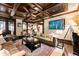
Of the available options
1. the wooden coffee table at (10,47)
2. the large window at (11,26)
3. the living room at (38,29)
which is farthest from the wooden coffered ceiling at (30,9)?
the wooden coffee table at (10,47)

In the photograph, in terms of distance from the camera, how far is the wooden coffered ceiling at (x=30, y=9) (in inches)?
83.0

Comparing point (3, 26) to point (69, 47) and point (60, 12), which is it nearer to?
point (60, 12)

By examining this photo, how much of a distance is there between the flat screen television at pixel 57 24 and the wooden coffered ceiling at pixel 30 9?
0.14 metres

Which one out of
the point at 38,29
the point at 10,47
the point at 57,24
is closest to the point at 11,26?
the point at 10,47

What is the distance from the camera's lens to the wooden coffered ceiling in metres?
2.11

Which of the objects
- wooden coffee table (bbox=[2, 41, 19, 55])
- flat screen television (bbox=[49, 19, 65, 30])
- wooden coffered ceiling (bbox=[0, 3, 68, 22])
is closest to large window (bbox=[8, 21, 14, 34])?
wooden coffered ceiling (bbox=[0, 3, 68, 22])

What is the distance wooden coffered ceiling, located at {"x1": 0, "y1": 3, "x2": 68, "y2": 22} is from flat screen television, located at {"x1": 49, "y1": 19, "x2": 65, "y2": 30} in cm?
14

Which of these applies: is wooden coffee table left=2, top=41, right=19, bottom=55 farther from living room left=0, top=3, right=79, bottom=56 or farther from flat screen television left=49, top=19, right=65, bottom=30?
flat screen television left=49, top=19, right=65, bottom=30

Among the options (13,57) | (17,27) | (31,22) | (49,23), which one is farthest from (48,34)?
(13,57)

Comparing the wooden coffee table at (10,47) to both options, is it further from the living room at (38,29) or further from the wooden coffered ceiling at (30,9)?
the wooden coffered ceiling at (30,9)

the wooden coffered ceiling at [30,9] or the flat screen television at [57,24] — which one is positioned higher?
A: the wooden coffered ceiling at [30,9]

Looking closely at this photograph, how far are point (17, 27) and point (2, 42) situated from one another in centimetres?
37

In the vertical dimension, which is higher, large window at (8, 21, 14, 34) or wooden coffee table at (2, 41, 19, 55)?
large window at (8, 21, 14, 34)

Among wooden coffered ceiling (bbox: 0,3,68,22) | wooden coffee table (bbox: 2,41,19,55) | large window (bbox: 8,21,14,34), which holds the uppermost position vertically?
wooden coffered ceiling (bbox: 0,3,68,22)
